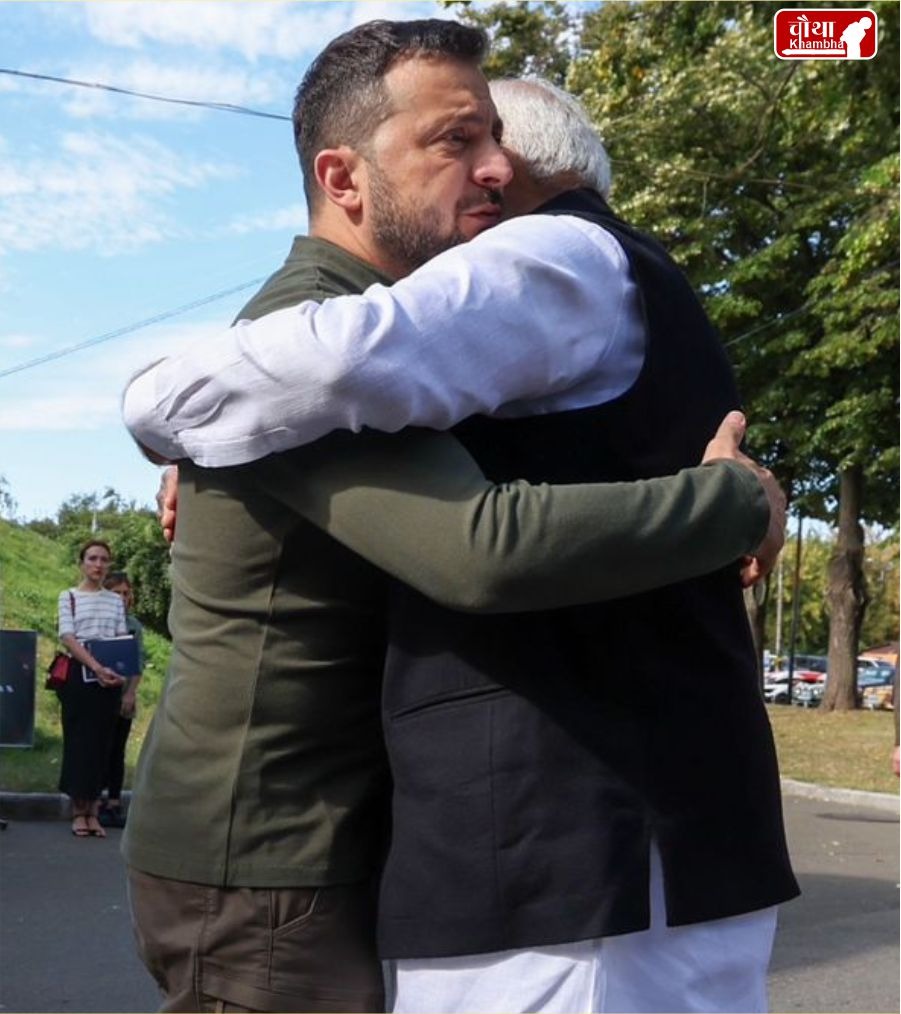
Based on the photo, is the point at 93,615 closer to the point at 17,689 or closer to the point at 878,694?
the point at 17,689

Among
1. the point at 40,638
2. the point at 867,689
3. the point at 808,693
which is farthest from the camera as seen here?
the point at 867,689

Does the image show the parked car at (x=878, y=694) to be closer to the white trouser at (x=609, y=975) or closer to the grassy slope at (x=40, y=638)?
the grassy slope at (x=40, y=638)

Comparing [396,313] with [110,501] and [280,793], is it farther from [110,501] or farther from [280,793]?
[110,501]

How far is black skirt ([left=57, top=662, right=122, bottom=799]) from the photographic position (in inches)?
419

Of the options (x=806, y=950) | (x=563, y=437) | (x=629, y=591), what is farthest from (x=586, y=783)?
(x=806, y=950)

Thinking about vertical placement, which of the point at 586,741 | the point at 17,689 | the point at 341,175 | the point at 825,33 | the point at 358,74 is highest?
the point at 825,33

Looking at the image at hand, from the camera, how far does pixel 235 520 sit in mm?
2031

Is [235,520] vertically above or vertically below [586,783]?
above

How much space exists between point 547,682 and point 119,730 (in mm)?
9693

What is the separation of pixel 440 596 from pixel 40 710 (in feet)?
52.4

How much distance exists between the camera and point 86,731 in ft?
35.3

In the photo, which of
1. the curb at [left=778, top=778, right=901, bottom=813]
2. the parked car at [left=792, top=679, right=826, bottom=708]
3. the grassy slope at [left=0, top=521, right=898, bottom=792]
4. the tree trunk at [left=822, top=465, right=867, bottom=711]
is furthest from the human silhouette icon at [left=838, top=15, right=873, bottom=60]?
the parked car at [left=792, top=679, right=826, bottom=708]

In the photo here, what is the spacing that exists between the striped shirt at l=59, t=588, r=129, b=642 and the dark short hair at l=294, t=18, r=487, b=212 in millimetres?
8970

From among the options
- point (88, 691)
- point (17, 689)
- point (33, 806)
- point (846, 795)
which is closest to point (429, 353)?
point (88, 691)
